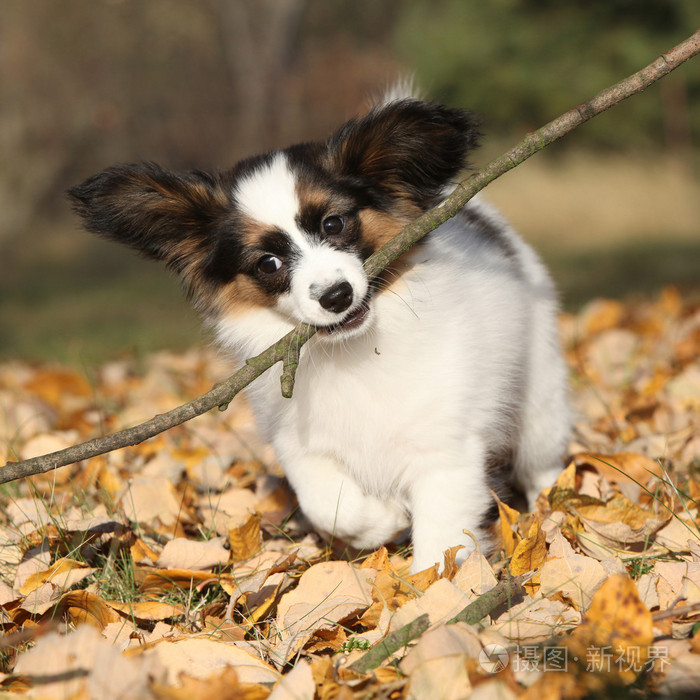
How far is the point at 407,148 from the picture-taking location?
8.98 feet

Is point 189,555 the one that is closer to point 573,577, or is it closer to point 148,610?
point 148,610

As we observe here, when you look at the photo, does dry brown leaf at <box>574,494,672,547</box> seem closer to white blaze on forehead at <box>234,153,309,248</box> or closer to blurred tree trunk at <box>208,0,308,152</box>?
white blaze on forehead at <box>234,153,309,248</box>

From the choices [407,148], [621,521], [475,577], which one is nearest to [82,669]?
[475,577]

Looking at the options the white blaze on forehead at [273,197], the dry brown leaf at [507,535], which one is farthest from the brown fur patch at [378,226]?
the dry brown leaf at [507,535]

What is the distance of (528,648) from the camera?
1852 millimetres

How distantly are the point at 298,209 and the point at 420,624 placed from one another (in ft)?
4.47

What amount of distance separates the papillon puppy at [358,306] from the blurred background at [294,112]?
28 cm

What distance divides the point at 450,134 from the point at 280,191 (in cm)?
58

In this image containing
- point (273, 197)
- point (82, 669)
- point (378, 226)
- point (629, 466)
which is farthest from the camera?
point (629, 466)

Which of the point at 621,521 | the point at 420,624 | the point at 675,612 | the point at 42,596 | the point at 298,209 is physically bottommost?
the point at 621,521

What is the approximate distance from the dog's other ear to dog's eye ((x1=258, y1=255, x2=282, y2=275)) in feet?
1.27

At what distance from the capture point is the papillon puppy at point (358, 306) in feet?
8.74

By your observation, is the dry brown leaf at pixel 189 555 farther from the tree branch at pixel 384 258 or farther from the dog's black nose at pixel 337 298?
the dog's black nose at pixel 337 298

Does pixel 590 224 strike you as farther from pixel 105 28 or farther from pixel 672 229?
pixel 105 28
